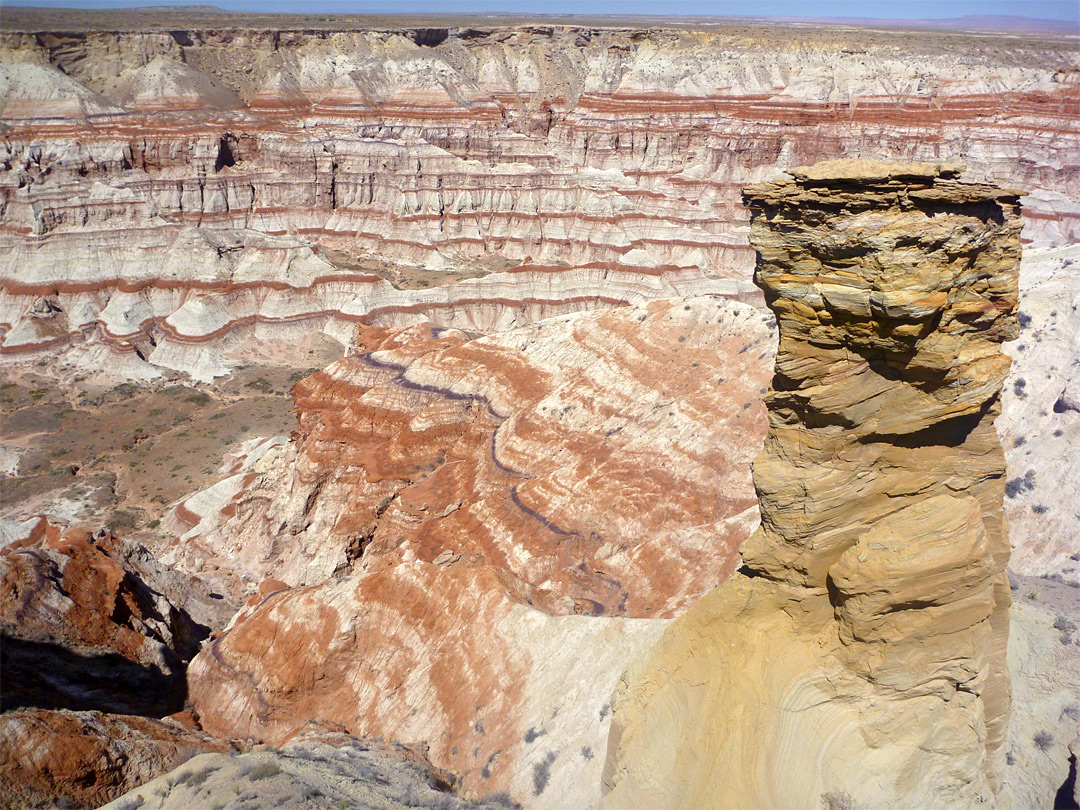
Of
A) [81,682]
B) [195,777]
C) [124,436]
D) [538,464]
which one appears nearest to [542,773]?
[195,777]

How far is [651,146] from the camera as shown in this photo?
88125mm

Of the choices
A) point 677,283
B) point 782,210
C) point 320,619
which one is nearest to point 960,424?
point 782,210

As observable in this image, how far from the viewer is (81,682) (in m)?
16.7

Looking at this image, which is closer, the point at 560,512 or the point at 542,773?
the point at 542,773

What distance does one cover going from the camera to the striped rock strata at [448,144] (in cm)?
5603

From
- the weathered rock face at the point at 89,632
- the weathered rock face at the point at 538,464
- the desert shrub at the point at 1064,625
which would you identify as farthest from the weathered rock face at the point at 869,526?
the weathered rock face at the point at 89,632

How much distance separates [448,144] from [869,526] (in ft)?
281

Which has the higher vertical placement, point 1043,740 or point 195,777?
point 1043,740

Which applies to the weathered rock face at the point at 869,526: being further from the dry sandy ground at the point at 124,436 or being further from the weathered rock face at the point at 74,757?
the dry sandy ground at the point at 124,436

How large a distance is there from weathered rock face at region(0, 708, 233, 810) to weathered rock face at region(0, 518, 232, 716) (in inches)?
72.2

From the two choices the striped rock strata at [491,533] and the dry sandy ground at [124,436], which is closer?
the striped rock strata at [491,533]

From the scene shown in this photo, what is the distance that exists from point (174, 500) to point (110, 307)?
25.5 metres

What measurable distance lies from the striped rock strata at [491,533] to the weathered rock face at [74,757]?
3.06 meters

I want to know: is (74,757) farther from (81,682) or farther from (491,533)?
(491,533)
